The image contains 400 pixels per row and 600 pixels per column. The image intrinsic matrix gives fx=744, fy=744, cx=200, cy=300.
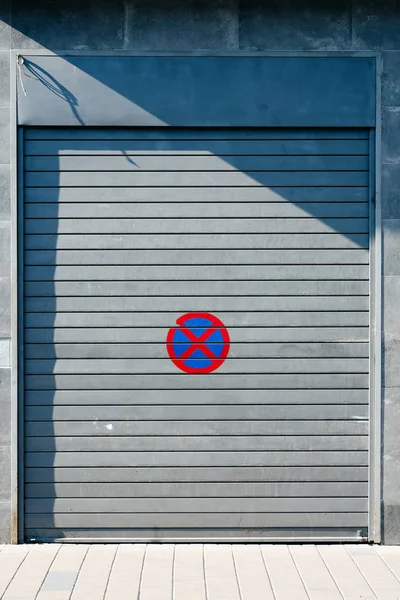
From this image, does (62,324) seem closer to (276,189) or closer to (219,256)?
(219,256)

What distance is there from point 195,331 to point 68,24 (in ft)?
9.71

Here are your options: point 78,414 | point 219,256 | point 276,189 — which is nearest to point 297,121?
point 276,189

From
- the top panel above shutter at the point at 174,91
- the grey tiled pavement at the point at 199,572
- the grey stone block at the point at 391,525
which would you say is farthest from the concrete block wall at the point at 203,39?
the grey tiled pavement at the point at 199,572

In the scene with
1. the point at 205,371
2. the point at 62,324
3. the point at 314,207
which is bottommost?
the point at 205,371

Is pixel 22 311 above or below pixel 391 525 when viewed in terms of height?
above

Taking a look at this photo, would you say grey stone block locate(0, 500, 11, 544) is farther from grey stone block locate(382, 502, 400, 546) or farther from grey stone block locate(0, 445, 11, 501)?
grey stone block locate(382, 502, 400, 546)

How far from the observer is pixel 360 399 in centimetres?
664

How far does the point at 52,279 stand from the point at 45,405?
1.13 meters

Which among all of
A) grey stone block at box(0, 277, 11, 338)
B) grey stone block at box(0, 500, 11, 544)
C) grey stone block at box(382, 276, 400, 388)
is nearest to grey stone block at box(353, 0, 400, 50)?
grey stone block at box(382, 276, 400, 388)

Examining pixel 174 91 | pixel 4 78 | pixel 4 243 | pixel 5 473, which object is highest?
pixel 4 78

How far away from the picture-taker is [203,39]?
6621 mm

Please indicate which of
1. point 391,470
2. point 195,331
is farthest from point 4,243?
point 391,470

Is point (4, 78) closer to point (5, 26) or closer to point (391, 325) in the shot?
point (5, 26)

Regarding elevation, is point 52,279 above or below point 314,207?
below
